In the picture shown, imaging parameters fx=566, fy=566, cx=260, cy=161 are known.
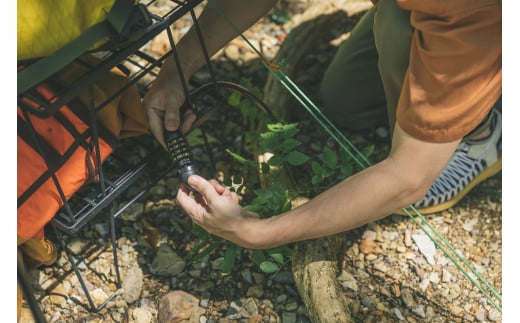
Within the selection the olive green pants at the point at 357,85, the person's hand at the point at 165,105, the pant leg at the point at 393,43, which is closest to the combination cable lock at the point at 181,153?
the person's hand at the point at 165,105

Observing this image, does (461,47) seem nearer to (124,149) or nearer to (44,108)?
(44,108)

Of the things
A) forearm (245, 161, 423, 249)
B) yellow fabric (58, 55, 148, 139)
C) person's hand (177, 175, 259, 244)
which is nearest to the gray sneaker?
forearm (245, 161, 423, 249)

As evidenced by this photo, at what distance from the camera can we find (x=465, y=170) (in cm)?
190

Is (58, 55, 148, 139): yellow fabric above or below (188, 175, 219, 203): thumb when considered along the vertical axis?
above

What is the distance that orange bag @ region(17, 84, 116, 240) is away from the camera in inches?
50.1

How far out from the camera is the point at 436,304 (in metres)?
1.65

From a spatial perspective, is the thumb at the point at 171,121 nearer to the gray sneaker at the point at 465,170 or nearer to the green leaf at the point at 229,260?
the green leaf at the point at 229,260

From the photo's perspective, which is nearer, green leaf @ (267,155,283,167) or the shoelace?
green leaf @ (267,155,283,167)

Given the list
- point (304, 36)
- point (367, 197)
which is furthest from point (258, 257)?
point (304, 36)

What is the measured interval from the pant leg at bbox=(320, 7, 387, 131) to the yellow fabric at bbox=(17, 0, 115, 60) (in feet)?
3.35

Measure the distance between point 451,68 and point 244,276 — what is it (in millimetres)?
873

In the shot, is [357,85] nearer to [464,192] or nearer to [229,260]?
[464,192]

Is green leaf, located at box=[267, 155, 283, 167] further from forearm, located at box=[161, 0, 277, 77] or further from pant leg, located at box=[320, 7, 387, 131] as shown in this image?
pant leg, located at box=[320, 7, 387, 131]

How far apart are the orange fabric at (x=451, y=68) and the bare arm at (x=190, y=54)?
21.3 inches
